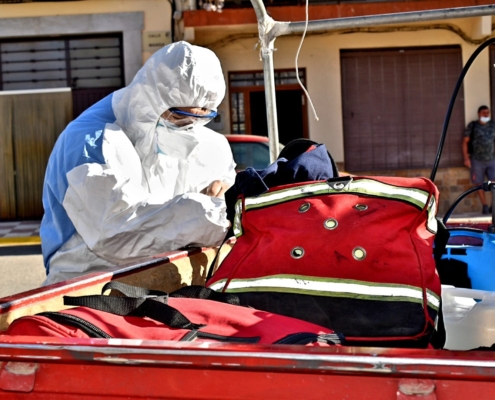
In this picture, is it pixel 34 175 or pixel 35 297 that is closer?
pixel 35 297

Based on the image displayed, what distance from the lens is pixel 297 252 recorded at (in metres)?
2.16

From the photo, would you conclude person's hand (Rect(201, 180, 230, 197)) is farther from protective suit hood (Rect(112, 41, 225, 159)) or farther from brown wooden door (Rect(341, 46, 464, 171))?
brown wooden door (Rect(341, 46, 464, 171))

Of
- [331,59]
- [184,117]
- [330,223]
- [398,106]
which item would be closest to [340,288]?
[330,223]

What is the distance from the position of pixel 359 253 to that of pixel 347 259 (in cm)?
4

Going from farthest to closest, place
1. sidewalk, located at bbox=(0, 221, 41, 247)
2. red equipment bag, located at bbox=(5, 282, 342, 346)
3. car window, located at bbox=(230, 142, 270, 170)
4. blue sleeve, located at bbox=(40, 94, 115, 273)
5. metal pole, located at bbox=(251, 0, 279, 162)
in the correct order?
sidewalk, located at bbox=(0, 221, 41, 247) → car window, located at bbox=(230, 142, 270, 170) → metal pole, located at bbox=(251, 0, 279, 162) → blue sleeve, located at bbox=(40, 94, 115, 273) → red equipment bag, located at bbox=(5, 282, 342, 346)

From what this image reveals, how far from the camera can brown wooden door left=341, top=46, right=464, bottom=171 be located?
1488cm

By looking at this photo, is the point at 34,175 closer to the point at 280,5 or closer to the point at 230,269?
the point at 280,5

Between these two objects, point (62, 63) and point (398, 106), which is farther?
point (398, 106)

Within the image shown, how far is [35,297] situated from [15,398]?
569mm

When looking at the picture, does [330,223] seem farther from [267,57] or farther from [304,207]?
[267,57]

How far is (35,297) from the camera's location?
6.82ft

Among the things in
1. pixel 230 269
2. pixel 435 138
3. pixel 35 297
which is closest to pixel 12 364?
pixel 35 297

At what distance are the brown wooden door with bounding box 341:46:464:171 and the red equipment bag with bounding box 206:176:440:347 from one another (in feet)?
42.0

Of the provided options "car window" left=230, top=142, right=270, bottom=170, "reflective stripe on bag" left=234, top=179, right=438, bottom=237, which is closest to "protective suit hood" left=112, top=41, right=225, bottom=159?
"reflective stripe on bag" left=234, top=179, right=438, bottom=237
